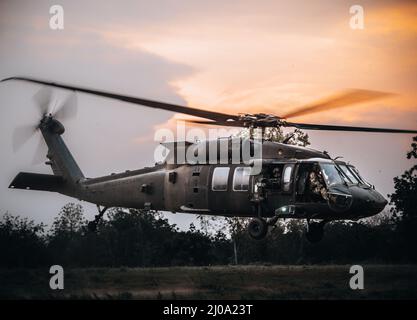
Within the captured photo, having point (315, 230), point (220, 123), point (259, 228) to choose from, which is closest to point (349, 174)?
point (315, 230)

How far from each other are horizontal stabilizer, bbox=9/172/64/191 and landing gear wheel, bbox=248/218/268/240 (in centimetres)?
890

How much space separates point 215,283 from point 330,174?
188 inches

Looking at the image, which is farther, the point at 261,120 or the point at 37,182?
the point at 37,182

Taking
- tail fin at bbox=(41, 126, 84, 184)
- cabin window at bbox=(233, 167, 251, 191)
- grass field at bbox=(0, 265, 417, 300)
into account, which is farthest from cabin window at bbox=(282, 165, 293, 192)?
tail fin at bbox=(41, 126, 84, 184)

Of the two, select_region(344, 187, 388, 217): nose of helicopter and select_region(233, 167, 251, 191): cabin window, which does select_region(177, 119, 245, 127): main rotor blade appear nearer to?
select_region(233, 167, 251, 191): cabin window

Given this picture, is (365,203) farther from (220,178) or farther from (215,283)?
(215,283)

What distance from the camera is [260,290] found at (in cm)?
2300

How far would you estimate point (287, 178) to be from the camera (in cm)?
2405

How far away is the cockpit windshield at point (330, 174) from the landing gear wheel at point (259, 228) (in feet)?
7.75

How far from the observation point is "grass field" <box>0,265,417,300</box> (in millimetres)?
22516

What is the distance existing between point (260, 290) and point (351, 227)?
13038mm
